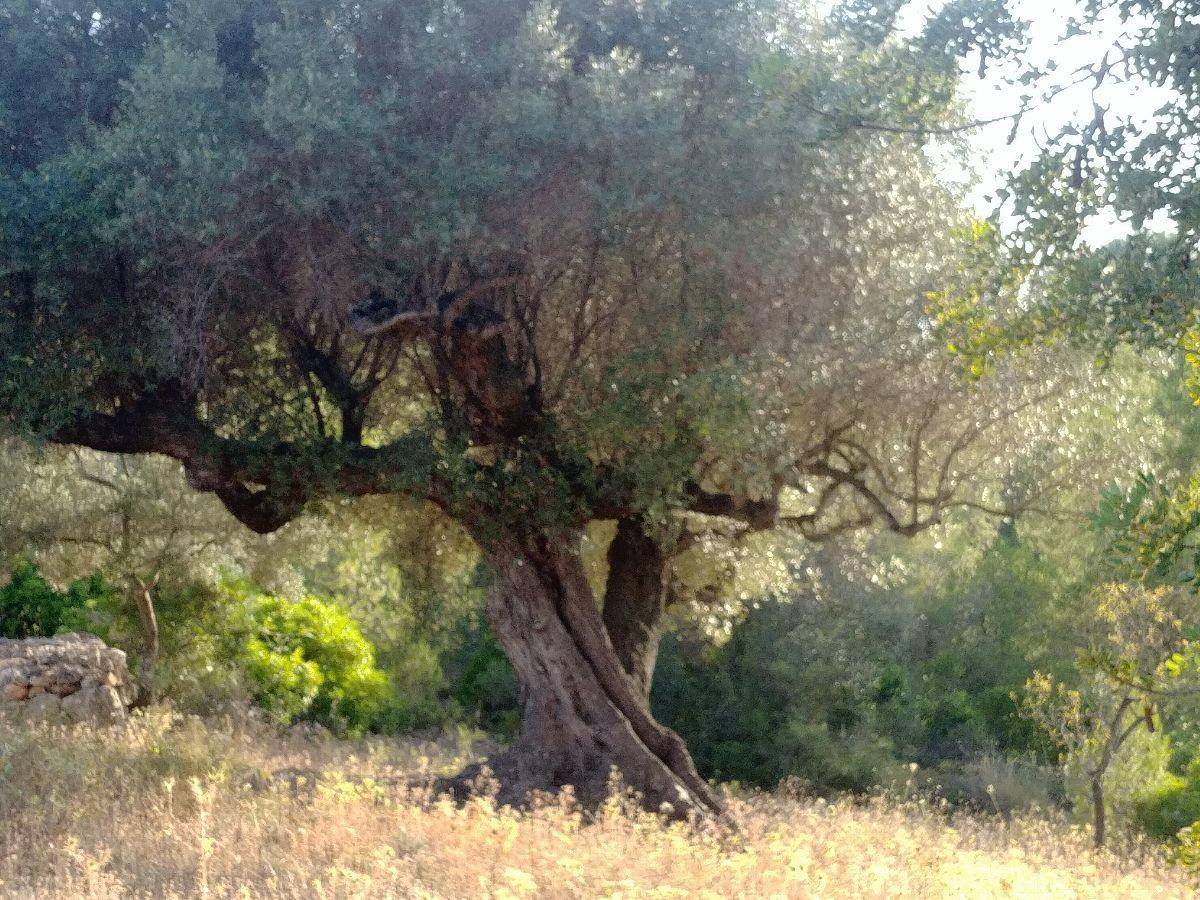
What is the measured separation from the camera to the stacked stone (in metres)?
13.9

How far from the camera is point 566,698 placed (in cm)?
1179

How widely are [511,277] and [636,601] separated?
12.8 ft

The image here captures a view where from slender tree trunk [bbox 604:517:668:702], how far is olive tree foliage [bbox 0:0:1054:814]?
3.07 ft

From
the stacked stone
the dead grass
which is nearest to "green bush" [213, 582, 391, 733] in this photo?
the stacked stone

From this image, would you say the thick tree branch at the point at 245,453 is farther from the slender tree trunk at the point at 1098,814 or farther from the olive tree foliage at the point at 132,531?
the slender tree trunk at the point at 1098,814

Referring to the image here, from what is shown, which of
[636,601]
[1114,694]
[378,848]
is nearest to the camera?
[378,848]

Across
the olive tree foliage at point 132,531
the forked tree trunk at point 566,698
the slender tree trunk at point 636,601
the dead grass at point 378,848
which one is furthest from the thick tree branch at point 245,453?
the olive tree foliage at point 132,531

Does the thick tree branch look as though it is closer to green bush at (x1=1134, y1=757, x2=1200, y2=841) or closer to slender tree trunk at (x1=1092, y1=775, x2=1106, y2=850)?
slender tree trunk at (x1=1092, y1=775, x2=1106, y2=850)

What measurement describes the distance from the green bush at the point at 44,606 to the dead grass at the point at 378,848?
968cm

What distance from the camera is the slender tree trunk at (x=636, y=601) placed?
1298 cm

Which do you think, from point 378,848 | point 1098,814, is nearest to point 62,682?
point 378,848

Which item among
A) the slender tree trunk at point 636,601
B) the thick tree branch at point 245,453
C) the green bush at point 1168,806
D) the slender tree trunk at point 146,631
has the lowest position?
the green bush at point 1168,806

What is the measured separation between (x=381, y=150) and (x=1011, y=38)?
5427 millimetres

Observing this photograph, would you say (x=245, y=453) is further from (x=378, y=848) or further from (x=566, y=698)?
(x=378, y=848)
